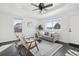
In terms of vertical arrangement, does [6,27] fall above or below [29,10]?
below

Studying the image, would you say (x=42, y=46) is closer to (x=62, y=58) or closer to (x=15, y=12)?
(x=62, y=58)

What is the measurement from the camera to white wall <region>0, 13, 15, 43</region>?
153 cm

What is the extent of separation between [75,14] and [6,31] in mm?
1812

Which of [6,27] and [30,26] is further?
[30,26]

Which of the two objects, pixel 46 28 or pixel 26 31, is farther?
pixel 46 28

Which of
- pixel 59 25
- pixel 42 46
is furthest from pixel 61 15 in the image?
pixel 42 46

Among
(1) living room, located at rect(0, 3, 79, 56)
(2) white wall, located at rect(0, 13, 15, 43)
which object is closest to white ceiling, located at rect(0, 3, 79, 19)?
(1) living room, located at rect(0, 3, 79, 56)

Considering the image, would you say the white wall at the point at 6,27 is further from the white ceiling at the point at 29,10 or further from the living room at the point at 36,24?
the white ceiling at the point at 29,10

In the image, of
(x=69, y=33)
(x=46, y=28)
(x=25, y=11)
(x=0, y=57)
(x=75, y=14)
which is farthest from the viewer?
(x=46, y=28)

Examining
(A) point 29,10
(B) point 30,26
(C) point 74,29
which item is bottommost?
(C) point 74,29

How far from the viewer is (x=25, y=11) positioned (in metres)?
1.84

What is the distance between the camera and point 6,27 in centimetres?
158

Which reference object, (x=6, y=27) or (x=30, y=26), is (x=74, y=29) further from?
(x=6, y=27)

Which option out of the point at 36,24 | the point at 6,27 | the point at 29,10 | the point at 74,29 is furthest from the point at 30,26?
the point at 74,29
